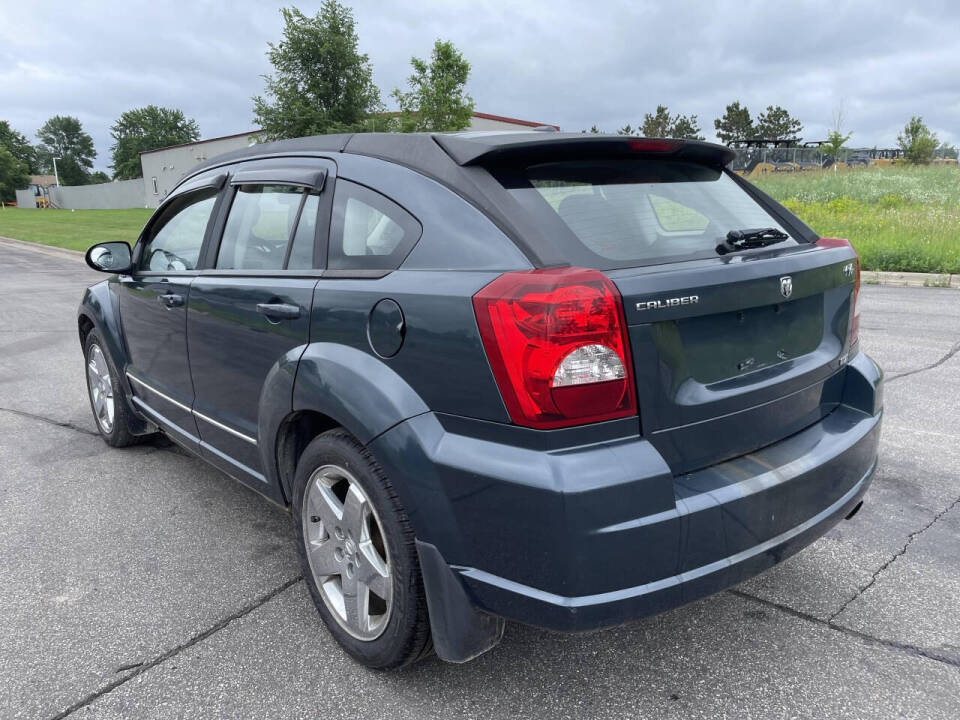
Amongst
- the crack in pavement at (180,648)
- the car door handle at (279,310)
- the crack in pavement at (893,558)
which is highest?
the car door handle at (279,310)

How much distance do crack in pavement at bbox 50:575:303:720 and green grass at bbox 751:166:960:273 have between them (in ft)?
41.1

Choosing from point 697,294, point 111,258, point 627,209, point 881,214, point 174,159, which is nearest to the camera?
point 697,294

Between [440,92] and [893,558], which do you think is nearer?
[893,558]

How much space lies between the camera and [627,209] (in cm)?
228

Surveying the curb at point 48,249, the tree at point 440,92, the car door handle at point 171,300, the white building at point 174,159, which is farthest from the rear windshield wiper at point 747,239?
the white building at point 174,159

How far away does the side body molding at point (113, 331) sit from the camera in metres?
4.18

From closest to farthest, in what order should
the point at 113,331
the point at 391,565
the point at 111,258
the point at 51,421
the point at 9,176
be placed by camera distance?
the point at 391,565 < the point at 111,258 < the point at 113,331 < the point at 51,421 < the point at 9,176

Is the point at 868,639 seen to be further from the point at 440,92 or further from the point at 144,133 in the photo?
the point at 144,133

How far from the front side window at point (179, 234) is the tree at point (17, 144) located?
452 ft

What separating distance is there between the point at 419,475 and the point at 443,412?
0.61ft

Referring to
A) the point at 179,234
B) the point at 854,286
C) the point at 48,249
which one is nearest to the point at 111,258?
the point at 179,234

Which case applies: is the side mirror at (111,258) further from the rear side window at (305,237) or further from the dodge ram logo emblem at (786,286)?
the dodge ram logo emblem at (786,286)

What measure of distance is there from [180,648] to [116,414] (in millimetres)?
2332

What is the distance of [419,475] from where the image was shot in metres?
1.97
